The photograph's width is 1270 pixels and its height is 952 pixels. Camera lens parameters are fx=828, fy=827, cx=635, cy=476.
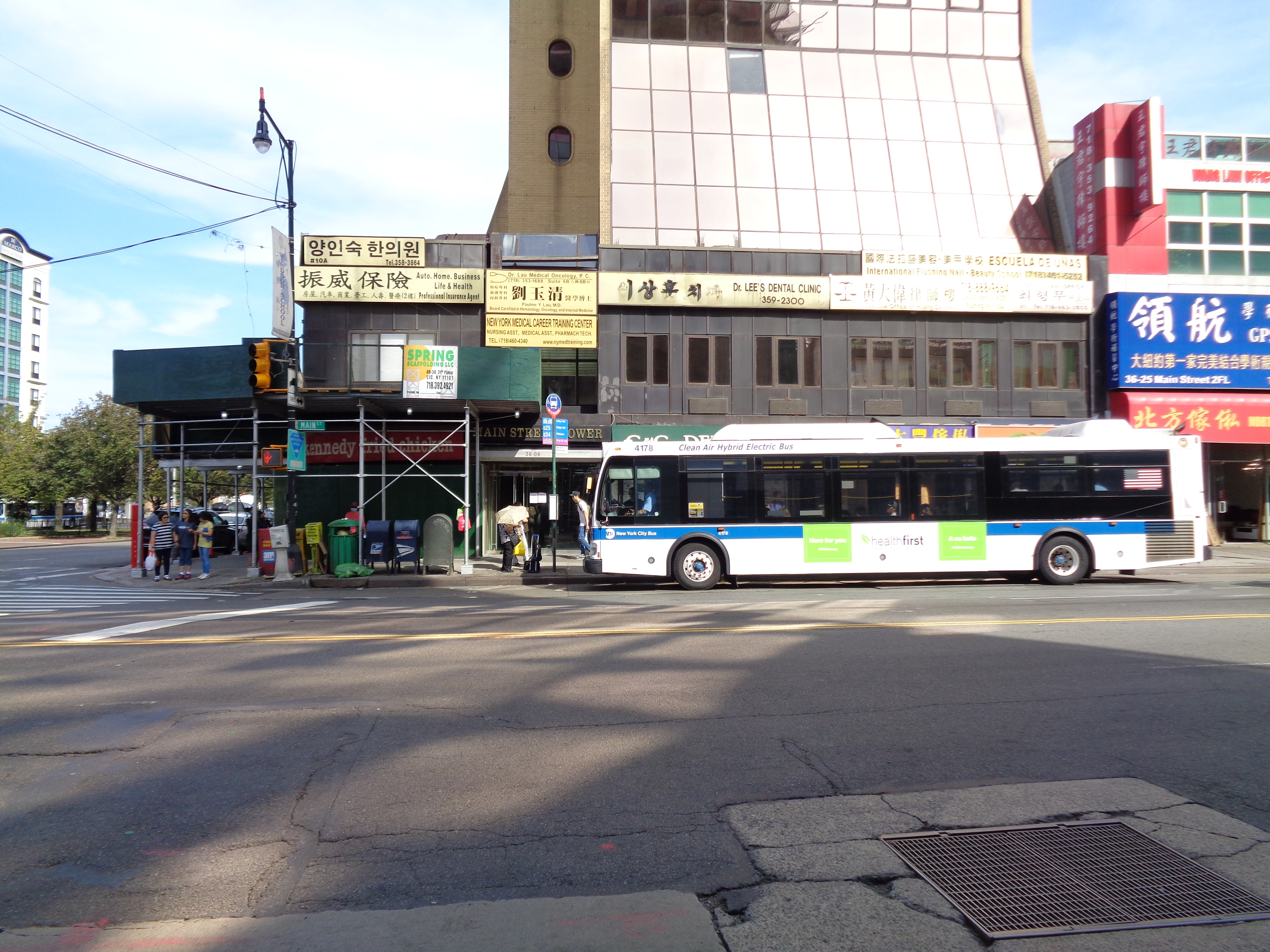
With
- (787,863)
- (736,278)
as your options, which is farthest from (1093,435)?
(787,863)

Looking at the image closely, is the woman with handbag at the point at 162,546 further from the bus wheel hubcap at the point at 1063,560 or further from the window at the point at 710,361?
the bus wheel hubcap at the point at 1063,560

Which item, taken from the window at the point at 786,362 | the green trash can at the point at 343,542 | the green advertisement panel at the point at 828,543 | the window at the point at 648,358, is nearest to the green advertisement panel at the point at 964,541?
the green advertisement panel at the point at 828,543

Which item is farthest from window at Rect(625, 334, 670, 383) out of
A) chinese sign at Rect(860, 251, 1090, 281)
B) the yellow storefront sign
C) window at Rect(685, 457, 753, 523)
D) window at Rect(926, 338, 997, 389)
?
window at Rect(685, 457, 753, 523)

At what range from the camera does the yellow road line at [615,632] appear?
9.83 metres

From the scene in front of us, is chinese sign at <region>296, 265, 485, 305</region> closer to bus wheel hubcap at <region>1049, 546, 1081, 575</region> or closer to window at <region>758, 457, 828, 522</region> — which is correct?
window at <region>758, 457, 828, 522</region>

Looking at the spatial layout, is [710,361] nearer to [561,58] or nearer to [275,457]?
[275,457]

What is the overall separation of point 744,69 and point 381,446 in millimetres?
19070

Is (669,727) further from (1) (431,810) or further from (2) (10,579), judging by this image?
(2) (10,579)

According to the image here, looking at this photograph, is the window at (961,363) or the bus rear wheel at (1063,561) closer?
the bus rear wheel at (1063,561)

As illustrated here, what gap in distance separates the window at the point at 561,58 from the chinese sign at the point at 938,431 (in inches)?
789

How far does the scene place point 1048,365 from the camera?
26.3m

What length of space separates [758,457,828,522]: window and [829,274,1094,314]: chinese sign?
428 inches

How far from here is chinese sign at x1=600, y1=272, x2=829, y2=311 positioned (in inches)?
987

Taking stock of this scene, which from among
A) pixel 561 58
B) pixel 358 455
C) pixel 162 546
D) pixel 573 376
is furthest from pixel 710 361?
pixel 561 58
